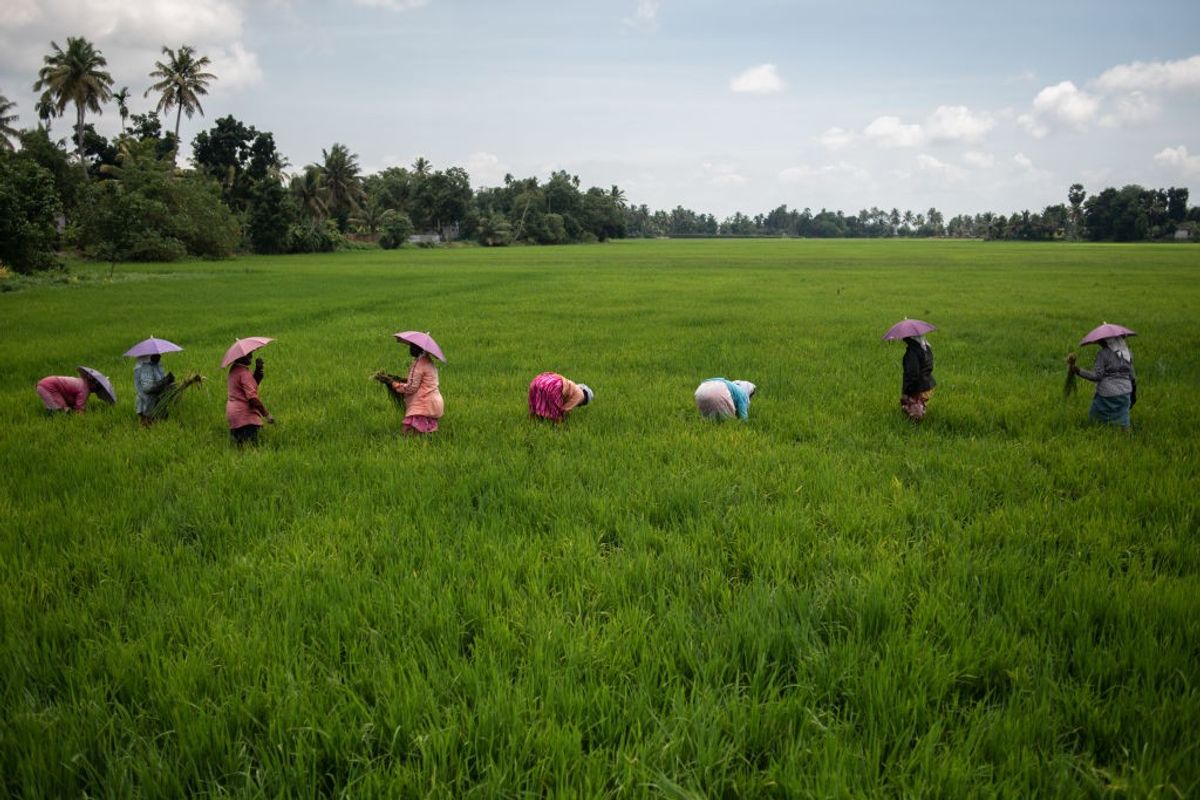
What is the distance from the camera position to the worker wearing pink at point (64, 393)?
6.70m

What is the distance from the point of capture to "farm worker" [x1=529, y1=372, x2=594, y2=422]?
6180 mm

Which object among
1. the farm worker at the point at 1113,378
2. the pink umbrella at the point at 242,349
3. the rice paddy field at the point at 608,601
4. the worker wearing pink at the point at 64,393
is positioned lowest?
the rice paddy field at the point at 608,601

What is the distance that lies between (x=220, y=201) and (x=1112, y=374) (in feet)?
160

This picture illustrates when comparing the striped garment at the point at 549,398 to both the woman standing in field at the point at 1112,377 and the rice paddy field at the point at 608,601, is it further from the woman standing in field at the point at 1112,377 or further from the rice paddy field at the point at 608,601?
the woman standing in field at the point at 1112,377

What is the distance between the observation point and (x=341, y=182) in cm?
6925

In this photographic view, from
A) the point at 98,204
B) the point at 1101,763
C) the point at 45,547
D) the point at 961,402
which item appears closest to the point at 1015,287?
the point at 961,402

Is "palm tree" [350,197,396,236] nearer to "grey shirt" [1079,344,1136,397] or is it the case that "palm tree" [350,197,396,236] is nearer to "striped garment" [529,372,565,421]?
"striped garment" [529,372,565,421]

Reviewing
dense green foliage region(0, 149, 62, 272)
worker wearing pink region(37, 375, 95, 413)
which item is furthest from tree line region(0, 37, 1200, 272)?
worker wearing pink region(37, 375, 95, 413)

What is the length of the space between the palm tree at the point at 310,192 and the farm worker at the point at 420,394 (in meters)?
64.7

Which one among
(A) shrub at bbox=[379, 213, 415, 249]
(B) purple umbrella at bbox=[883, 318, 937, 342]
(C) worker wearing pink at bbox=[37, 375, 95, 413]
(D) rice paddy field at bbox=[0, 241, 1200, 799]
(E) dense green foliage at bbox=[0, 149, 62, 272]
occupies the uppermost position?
(A) shrub at bbox=[379, 213, 415, 249]

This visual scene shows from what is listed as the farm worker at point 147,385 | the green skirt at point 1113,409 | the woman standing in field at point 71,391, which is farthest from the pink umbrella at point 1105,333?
the woman standing in field at point 71,391

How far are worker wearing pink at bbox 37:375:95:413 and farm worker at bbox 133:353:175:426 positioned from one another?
1087mm

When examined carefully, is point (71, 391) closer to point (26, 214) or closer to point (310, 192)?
point (26, 214)

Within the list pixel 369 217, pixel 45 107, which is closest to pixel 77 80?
pixel 45 107
